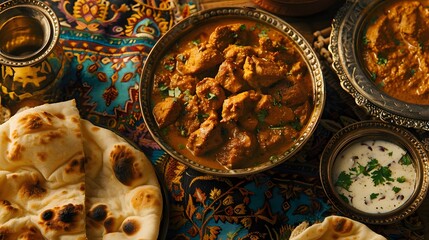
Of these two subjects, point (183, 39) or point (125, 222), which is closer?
point (125, 222)

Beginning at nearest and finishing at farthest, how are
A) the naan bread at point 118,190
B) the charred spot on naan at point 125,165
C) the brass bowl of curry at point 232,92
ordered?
the naan bread at point 118,190 → the charred spot on naan at point 125,165 → the brass bowl of curry at point 232,92

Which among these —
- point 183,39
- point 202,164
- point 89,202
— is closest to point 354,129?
point 202,164

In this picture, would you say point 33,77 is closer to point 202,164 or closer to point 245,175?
point 202,164

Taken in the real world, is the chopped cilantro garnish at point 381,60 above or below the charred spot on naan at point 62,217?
above

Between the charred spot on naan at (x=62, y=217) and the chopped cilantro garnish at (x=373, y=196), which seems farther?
the chopped cilantro garnish at (x=373, y=196)

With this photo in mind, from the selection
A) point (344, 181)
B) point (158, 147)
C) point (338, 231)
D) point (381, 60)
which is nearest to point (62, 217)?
point (158, 147)

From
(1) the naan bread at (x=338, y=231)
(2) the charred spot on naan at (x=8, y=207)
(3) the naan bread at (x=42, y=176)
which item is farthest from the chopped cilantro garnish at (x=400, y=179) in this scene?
(2) the charred spot on naan at (x=8, y=207)

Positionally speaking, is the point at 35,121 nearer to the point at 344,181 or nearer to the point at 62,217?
the point at 62,217

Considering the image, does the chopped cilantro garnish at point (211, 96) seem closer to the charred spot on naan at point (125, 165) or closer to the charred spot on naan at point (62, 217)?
the charred spot on naan at point (125, 165)
